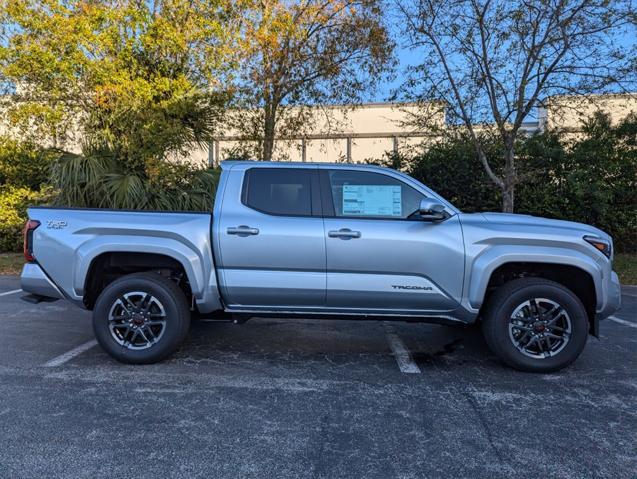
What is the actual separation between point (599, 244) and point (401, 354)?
82.3 inches

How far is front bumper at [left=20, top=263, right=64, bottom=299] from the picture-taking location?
180 inches

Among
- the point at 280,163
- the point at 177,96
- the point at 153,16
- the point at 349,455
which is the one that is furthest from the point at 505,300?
the point at 153,16

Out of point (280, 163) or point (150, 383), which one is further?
point (280, 163)

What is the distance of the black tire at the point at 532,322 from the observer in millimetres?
4316

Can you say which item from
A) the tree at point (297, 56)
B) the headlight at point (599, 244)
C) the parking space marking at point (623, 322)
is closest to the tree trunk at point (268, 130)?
the tree at point (297, 56)

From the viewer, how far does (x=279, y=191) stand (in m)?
4.72

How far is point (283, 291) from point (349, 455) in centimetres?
180

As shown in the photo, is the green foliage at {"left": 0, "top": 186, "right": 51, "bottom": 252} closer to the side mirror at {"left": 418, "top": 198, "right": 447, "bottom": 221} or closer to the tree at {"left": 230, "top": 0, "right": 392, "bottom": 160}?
the tree at {"left": 230, "top": 0, "right": 392, "bottom": 160}

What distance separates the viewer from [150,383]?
4.12 meters

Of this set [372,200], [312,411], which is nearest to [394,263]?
[372,200]

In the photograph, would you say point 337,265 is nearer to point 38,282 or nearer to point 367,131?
point 38,282

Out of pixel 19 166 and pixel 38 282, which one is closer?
pixel 38 282

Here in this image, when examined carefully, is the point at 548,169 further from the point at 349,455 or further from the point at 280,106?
the point at 349,455

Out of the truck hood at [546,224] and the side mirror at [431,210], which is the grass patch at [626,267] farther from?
the side mirror at [431,210]
